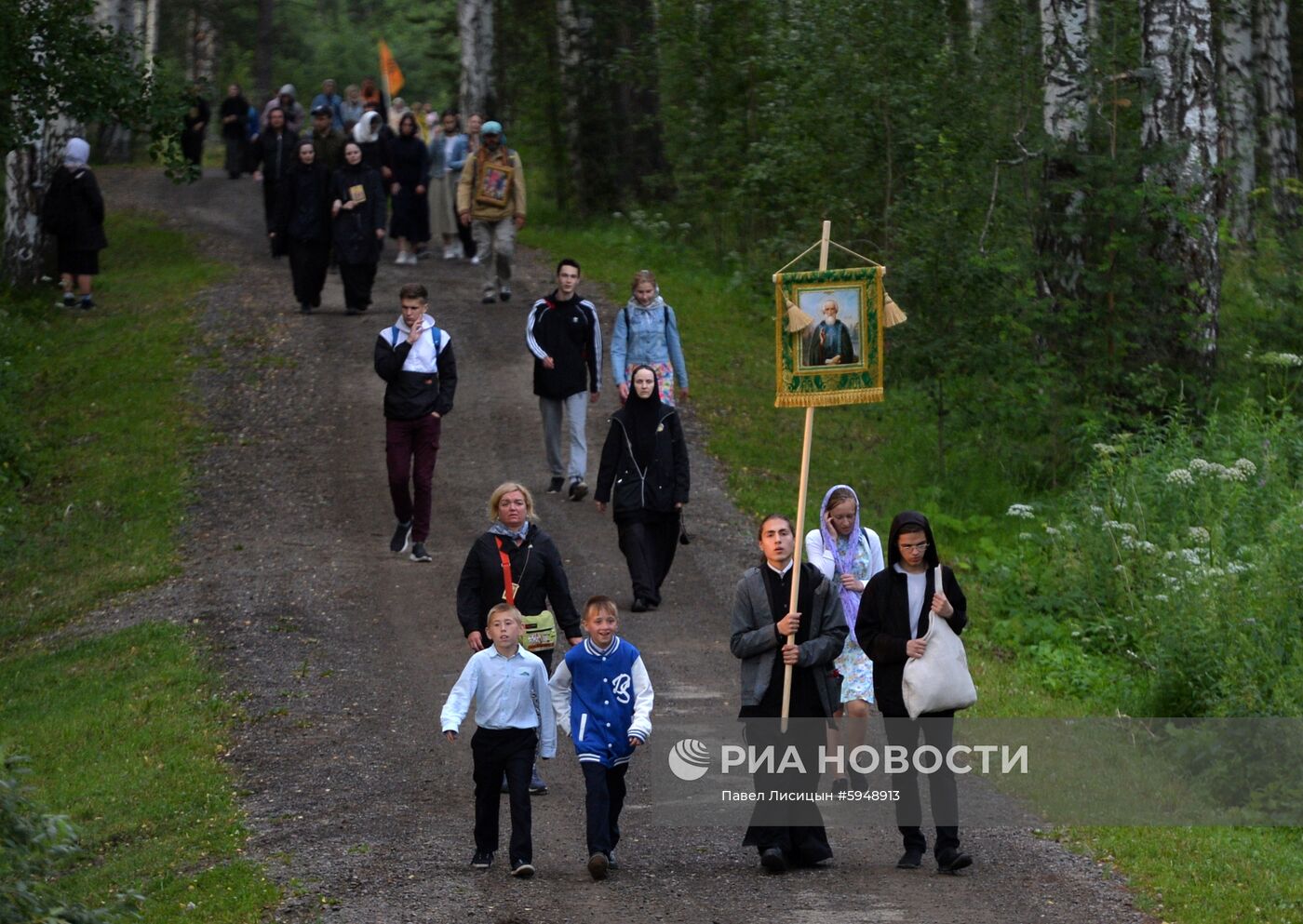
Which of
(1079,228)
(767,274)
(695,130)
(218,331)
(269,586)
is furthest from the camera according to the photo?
(695,130)

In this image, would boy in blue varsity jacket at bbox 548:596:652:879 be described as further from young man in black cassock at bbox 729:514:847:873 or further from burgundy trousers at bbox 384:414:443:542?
burgundy trousers at bbox 384:414:443:542

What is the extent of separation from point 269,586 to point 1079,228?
820cm

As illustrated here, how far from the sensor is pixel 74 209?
72.4ft

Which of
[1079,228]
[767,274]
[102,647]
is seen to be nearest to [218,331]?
[767,274]

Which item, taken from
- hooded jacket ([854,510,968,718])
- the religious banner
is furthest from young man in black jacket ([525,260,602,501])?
hooded jacket ([854,510,968,718])

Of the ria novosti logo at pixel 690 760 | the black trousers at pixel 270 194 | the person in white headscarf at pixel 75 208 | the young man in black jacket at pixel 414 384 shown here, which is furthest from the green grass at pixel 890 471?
the person in white headscarf at pixel 75 208

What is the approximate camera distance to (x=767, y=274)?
75.4 ft

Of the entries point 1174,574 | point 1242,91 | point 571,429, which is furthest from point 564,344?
point 1242,91

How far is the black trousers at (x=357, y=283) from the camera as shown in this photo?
20.9 meters

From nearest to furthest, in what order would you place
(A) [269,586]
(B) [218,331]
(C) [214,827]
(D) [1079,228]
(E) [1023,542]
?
1. (C) [214,827]
2. (A) [269,586]
3. (E) [1023,542]
4. (D) [1079,228]
5. (B) [218,331]

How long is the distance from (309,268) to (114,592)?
844 cm

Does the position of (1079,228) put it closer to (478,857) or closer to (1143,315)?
(1143,315)

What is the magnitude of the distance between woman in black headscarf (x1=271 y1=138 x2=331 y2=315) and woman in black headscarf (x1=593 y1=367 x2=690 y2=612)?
881 cm

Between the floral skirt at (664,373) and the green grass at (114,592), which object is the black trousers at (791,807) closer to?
the green grass at (114,592)
